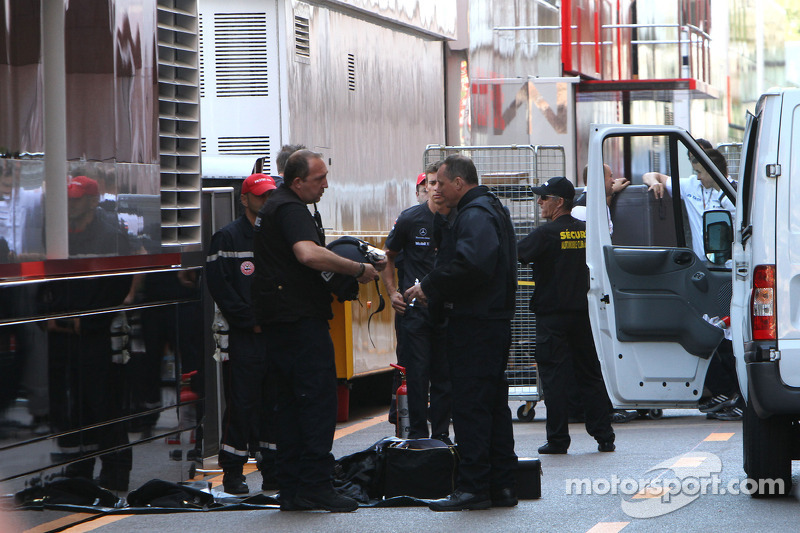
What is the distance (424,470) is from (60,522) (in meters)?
1.97

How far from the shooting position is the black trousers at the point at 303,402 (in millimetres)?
7340

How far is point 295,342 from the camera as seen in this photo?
7375 millimetres

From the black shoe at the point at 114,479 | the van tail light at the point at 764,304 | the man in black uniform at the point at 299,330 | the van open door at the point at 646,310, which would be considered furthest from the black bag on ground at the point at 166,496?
the van tail light at the point at 764,304

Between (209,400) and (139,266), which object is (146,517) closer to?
(139,266)

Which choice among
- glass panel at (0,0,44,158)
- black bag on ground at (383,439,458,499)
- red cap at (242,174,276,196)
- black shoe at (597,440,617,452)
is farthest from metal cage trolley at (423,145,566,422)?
glass panel at (0,0,44,158)

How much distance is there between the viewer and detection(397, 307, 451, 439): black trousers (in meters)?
9.85

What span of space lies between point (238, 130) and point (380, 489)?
14.2 ft

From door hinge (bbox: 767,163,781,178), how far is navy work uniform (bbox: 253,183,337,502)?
2384 mm

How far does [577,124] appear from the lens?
22781 millimetres

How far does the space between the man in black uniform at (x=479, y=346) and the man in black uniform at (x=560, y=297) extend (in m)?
2.61

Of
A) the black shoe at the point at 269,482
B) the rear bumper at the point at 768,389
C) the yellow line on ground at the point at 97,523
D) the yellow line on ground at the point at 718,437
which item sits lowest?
the yellow line on ground at the point at 718,437

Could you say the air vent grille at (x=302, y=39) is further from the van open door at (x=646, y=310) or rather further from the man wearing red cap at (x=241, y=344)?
the van open door at (x=646, y=310)

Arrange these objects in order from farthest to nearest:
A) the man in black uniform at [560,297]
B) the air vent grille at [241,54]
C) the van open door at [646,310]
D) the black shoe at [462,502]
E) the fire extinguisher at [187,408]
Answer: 1. the air vent grille at [241,54]
2. the man in black uniform at [560,297]
3. the van open door at [646,310]
4. the fire extinguisher at [187,408]
5. the black shoe at [462,502]

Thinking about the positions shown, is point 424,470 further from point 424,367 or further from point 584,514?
point 424,367
